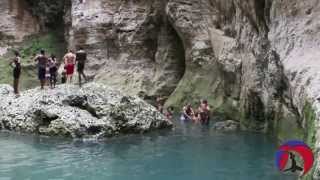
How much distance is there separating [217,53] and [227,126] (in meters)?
3.84

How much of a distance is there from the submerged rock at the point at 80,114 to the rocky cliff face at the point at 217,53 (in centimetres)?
353

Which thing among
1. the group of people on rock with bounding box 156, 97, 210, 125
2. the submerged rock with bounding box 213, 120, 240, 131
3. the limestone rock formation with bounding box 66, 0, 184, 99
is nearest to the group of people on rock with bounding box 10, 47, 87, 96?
the group of people on rock with bounding box 156, 97, 210, 125

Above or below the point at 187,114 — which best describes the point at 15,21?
above

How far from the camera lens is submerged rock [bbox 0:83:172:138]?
705 inches

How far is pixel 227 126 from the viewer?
787 inches

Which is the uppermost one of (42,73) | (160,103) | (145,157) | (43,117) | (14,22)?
(14,22)

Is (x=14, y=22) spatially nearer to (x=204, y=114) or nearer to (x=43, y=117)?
(x=204, y=114)

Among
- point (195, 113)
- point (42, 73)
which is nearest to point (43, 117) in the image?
point (42, 73)

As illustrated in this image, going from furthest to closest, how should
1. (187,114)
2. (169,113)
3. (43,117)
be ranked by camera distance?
(169,113), (187,114), (43,117)

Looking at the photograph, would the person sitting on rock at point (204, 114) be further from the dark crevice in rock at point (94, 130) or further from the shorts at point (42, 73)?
the shorts at point (42, 73)

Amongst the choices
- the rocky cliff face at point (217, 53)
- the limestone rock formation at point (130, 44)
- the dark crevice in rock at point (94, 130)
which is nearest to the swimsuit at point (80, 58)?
the dark crevice in rock at point (94, 130)

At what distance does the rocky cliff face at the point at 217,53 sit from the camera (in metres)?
14.6

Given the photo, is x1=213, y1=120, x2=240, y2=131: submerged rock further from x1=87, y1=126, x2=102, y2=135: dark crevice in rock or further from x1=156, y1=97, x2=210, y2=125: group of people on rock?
x1=87, y1=126, x2=102, y2=135: dark crevice in rock

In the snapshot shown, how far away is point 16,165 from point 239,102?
955 centimetres
